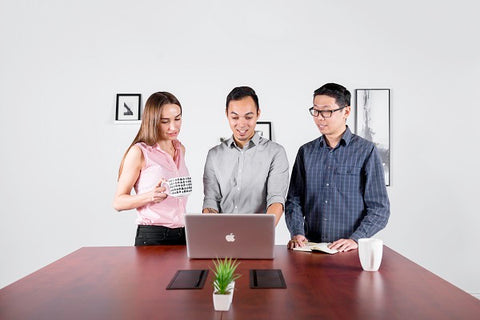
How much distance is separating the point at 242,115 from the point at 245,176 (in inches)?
14.0

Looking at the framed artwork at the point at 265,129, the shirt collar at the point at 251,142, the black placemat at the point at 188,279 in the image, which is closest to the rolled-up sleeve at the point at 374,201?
the shirt collar at the point at 251,142

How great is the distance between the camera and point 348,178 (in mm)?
2428

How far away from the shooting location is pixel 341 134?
8.19ft

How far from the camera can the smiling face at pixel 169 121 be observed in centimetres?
239

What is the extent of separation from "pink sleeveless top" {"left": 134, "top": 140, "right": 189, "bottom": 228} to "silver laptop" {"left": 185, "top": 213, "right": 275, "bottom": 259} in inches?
20.1

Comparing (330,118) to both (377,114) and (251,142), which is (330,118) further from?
(377,114)

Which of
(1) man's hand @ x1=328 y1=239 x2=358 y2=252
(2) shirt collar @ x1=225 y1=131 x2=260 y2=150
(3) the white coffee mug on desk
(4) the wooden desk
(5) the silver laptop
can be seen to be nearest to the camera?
(4) the wooden desk

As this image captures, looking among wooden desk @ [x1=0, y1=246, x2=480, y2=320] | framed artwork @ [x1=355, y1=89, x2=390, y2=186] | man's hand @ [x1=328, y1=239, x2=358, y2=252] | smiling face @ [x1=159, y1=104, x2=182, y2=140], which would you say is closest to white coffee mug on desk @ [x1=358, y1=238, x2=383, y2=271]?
wooden desk @ [x1=0, y1=246, x2=480, y2=320]

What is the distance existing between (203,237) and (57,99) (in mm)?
2886

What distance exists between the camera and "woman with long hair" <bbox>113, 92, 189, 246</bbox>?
92.1 inches

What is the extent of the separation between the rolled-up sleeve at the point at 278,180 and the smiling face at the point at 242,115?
228mm

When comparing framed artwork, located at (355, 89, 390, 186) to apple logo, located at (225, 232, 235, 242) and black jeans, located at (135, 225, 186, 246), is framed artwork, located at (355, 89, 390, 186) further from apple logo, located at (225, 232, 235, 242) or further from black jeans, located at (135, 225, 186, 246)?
apple logo, located at (225, 232, 235, 242)

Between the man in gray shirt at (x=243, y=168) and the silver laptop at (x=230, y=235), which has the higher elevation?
the man in gray shirt at (x=243, y=168)

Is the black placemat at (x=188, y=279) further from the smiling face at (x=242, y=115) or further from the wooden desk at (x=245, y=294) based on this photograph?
the smiling face at (x=242, y=115)
